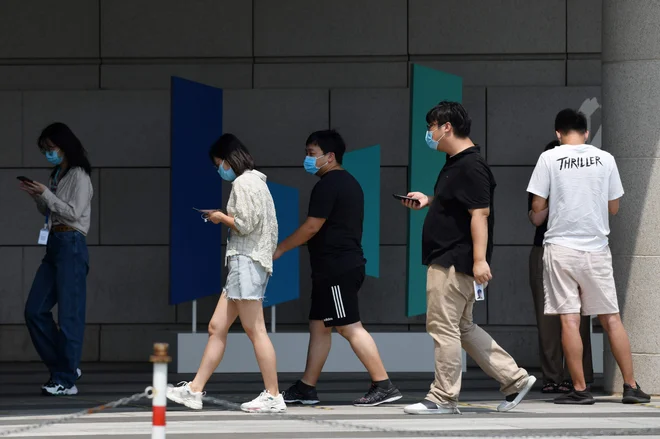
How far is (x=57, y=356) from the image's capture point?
10.1 metres

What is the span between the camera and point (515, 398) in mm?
8492

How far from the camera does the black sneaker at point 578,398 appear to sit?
29.9 ft

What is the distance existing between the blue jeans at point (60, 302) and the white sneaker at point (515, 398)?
343 centimetres

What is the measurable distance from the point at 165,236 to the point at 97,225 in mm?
696

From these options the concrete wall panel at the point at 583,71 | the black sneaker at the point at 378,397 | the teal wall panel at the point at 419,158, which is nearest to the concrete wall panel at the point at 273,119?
the teal wall panel at the point at 419,158

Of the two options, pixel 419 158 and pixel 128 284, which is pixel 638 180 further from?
pixel 128 284

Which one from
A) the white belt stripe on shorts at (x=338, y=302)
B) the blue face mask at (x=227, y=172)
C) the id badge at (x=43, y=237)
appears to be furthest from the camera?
the id badge at (x=43, y=237)

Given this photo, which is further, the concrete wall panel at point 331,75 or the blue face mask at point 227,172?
the concrete wall panel at point 331,75

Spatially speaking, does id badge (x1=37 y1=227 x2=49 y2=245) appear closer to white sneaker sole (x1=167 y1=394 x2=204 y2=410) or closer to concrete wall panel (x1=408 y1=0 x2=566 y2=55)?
white sneaker sole (x1=167 y1=394 x2=204 y2=410)

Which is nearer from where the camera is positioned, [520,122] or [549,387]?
[549,387]

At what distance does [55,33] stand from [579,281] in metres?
6.54

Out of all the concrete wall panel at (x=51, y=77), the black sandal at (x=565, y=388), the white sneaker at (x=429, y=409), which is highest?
the concrete wall panel at (x=51, y=77)

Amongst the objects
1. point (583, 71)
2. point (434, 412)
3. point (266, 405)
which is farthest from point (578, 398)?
point (583, 71)

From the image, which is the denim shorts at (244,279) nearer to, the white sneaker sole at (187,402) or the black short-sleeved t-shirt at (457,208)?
the white sneaker sole at (187,402)
